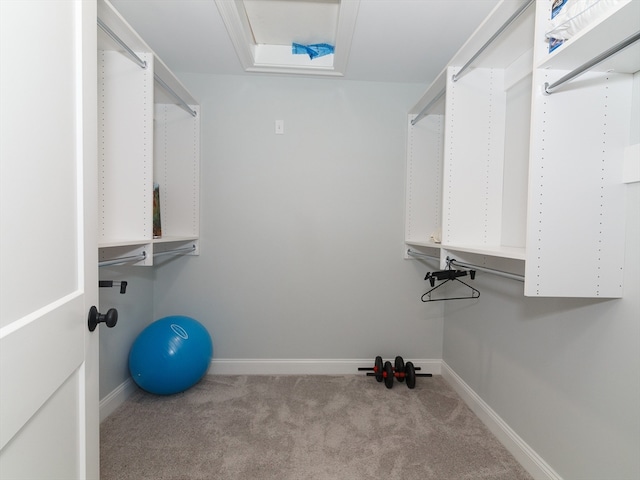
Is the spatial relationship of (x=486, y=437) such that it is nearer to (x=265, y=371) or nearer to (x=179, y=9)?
(x=265, y=371)

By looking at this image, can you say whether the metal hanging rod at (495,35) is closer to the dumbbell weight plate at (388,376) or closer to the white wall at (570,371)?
the white wall at (570,371)

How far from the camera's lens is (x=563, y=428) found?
135 centimetres

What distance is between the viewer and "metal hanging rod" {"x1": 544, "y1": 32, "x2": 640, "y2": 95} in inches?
32.1

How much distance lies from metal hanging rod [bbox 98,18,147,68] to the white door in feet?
1.73

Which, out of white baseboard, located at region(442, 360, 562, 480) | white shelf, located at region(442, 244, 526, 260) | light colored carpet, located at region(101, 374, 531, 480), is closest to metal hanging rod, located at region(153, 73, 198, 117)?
white shelf, located at region(442, 244, 526, 260)

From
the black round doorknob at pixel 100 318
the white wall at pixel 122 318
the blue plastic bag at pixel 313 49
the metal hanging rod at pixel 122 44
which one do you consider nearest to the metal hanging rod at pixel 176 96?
the metal hanging rod at pixel 122 44

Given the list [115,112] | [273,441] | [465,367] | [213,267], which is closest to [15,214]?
[115,112]

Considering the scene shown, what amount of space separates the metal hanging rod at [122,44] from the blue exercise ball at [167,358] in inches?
63.5

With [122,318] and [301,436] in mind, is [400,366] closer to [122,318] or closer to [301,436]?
[301,436]

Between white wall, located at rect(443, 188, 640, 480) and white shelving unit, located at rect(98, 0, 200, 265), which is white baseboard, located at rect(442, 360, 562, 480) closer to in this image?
white wall, located at rect(443, 188, 640, 480)

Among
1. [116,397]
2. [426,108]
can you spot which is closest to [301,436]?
[116,397]

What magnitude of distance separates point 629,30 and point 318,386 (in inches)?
95.6

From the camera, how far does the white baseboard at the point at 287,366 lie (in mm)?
2461

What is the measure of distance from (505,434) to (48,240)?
7.31ft
